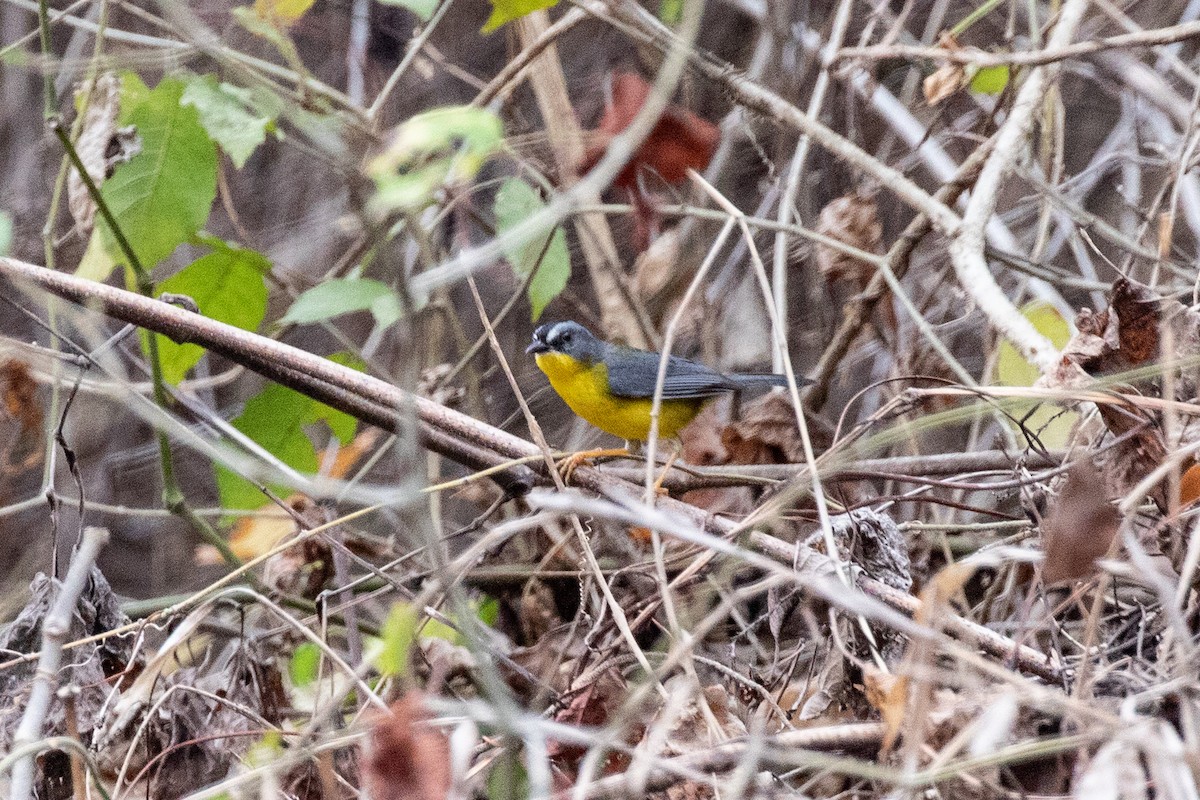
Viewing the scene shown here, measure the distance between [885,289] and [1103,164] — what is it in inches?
47.2

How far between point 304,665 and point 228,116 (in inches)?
65.0

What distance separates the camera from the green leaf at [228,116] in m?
2.89

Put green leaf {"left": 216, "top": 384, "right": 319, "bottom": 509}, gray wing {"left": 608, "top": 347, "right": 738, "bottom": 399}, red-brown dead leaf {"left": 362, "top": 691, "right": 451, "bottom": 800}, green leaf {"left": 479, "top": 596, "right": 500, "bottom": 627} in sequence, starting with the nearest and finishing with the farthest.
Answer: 1. red-brown dead leaf {"left": 362, "top": 691, "right": 451, "bottom": 800}
2. green leaf {"left": 216, "top": 384, "right": 319, "bottom": 509}
3. green leaf {"left": 479, "top": 596, "right": 500, "bottom": 627}
4. gray wing {"left": 608, "top": 347, "right": 738, "bottom": 399}

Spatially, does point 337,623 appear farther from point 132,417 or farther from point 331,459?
point 132,417

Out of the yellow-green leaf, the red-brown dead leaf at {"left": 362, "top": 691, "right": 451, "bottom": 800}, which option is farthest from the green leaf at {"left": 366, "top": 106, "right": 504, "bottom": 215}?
the yellow-green leaf

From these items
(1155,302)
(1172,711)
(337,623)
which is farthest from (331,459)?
(1172,711)

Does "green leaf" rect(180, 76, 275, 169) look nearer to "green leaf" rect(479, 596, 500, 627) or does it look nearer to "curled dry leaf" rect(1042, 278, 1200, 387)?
"green leaf" rect(479, 596, 500, 627)

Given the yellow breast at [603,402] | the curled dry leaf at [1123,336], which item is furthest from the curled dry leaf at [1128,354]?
the yellow breast at [603,402]

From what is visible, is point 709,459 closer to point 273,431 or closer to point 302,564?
point 302,564

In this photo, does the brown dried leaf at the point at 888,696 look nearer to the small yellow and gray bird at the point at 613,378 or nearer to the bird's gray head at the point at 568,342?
the small yellow and gray bird at the point at 613,378

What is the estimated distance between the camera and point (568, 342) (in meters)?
4.79

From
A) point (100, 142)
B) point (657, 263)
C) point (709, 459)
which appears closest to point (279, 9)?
point (100, 142)

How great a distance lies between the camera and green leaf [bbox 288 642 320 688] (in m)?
3.42

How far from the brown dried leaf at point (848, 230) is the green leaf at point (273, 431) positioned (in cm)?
192
